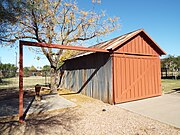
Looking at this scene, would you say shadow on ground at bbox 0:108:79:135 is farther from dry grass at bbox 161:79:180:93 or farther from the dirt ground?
dry grass at bbox 161:79:180:93

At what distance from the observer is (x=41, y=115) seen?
6.10 metres

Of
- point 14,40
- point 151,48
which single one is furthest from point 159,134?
point 14,40

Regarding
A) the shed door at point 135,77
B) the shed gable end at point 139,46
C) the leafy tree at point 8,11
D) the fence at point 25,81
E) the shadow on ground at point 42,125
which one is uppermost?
the leafy tree at point 8,11

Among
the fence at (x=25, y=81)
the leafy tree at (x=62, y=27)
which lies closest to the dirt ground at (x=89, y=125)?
the leafy tree at (x=62, y=27)

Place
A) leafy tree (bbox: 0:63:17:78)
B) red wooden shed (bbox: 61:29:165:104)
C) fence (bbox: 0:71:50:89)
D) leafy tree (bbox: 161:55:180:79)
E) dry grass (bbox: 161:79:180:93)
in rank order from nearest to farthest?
red wooden shed (bbox: 61:29:165:104) < dry grass (bbox: 161:79:180:93) < fence (bbox: 0:71:50:89) < leafy tree (bbox: 0:63:17:78) < leafy tree (bbox: 161:55:180:79)

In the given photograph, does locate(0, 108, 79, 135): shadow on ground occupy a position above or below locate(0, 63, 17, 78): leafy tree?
below

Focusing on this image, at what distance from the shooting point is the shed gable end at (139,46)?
8.40 metres

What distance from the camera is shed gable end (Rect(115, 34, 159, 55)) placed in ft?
27.6

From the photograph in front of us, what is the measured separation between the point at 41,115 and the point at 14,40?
275 inches

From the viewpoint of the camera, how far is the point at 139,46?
358 inches

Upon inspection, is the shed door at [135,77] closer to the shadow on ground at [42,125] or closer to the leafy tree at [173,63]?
the shadow on ground at [42,125]

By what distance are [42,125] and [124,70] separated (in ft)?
16.8

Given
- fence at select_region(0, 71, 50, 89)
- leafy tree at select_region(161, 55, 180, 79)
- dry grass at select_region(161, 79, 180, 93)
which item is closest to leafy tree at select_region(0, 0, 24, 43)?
dry grass at select_region(161, 79, 180, 93)

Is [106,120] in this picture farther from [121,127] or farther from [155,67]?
[155,67]
